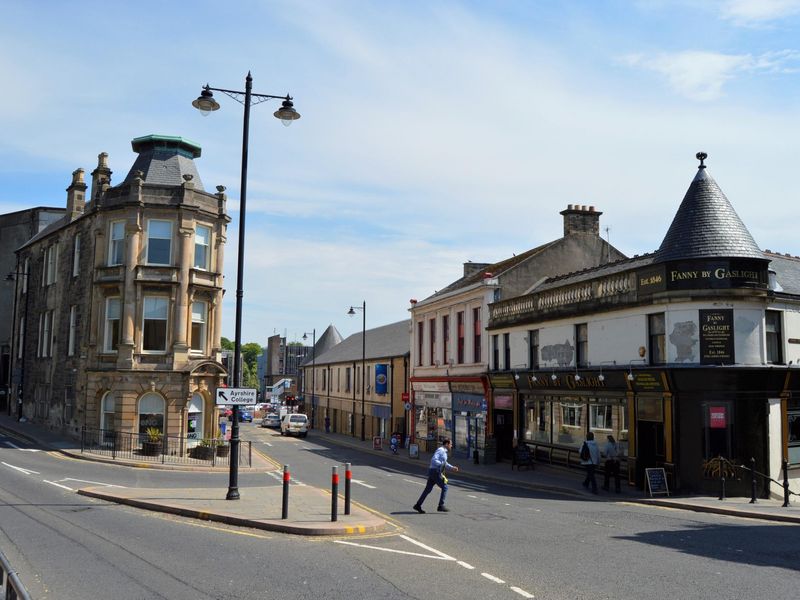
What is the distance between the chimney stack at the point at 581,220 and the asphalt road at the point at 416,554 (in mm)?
19014

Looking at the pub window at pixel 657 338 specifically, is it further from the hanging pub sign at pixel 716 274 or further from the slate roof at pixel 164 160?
the slate roof at pixel 164 160

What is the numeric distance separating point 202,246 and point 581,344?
60.1ft

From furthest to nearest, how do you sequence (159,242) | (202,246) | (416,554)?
(202,246)
(159,242)
(416,554)

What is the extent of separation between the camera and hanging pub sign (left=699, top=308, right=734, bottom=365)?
20.8 meters

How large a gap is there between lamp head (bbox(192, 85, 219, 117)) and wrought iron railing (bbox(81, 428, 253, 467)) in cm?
1600

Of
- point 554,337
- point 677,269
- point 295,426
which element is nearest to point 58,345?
point 295,426

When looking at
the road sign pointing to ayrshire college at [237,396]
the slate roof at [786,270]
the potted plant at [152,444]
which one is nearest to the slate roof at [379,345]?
the potted plant at [152,444]

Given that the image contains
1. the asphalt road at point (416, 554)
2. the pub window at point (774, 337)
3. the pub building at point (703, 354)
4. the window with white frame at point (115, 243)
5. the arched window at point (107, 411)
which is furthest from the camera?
the window with white frame at point (115, 243)

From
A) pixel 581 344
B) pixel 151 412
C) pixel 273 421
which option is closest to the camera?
pixel 581 344

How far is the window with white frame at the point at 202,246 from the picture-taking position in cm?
3369

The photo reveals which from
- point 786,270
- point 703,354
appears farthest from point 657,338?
Answer: point 786,270

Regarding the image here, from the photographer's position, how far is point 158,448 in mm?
30031

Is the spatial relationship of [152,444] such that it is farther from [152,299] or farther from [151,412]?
[152,299]

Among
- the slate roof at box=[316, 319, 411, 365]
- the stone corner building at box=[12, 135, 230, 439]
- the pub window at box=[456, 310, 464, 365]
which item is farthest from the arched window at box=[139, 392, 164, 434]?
the slate roof at box=[316, 319, 411, 365]
